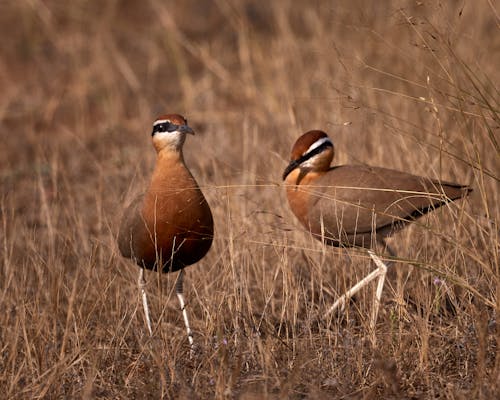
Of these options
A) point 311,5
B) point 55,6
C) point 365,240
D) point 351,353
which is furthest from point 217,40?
point 351,353

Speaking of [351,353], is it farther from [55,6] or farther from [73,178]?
[55,6]

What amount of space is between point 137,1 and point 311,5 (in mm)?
2736

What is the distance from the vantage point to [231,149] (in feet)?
30.2

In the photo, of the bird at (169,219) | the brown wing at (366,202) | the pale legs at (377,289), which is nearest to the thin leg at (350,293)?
the pale legs at (377,289)

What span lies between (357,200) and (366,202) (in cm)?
7

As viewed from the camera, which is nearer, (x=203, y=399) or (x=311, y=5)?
(x=203, y=399)

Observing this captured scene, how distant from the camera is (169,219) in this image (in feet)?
17.3

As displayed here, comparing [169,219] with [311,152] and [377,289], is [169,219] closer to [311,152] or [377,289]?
[311,152]

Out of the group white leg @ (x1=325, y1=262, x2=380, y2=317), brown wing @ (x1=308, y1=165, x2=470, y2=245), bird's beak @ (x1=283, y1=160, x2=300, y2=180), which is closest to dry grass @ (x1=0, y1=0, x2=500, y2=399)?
white leg @ (x1=325, y1=262, x2=380, y2=317)

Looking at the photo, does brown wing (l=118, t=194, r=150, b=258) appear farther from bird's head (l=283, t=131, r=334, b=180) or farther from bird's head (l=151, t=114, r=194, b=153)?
bird's head (l=283, t=131, r=334, b=180)

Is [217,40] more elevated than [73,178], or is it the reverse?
[217,40]

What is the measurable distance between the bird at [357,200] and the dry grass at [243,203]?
161 mm

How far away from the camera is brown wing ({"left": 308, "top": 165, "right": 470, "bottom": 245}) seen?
5461 millimetres

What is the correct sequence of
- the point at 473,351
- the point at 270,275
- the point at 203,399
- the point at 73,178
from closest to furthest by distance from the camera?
the point at 203,399
the point at 473,351
the point at 270,275
the point at 73,178
